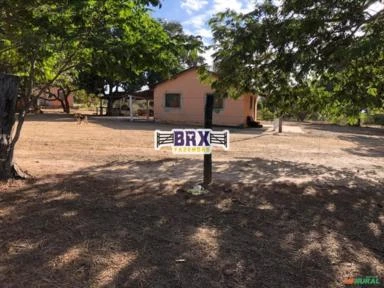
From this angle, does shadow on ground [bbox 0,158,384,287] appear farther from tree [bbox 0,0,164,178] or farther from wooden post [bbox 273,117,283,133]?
wooden post [bbox 273,117,283,133]

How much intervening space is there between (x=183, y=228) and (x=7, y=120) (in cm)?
337

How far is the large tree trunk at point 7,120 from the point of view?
6.00 meters

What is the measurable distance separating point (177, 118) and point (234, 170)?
1943cm

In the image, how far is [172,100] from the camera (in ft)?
→ 91.6

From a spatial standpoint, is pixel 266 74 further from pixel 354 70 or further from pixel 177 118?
pixel 177 118

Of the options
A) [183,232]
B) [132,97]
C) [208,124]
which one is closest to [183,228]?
[183,232]

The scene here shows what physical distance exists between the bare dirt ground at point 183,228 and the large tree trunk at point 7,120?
1.15ft

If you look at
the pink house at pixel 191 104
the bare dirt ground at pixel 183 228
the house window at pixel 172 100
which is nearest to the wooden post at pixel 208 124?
the bare dirt ground at pixel 183 228

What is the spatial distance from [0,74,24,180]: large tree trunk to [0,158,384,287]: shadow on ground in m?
0.52

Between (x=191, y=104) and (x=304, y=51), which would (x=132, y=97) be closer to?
(x=191, y=104)

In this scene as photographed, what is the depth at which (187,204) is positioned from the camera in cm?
562

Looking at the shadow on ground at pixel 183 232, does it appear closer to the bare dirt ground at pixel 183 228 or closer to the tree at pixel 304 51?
the bare dirt ground at pixel 183 228

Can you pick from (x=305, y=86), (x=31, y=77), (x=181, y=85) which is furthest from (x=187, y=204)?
(x=181, y=85)

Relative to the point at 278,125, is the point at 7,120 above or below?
above
